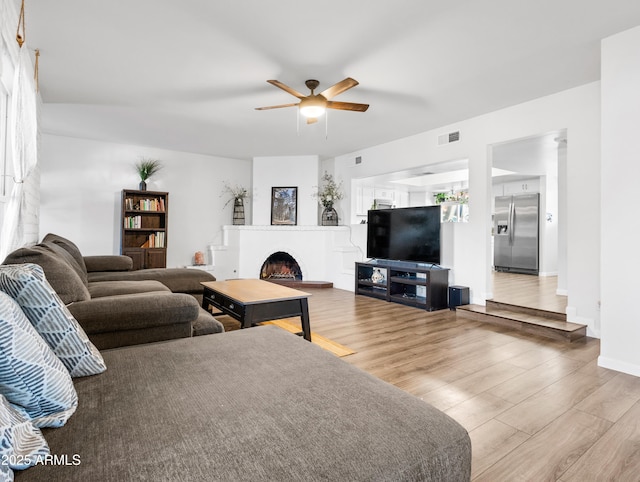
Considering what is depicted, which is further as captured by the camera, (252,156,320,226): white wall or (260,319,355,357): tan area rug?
(252,156,320,226): white wall

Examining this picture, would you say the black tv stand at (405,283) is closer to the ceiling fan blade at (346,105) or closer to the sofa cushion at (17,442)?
the ceiling fan blade at (346,105)

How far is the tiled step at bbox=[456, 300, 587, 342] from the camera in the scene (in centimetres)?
348

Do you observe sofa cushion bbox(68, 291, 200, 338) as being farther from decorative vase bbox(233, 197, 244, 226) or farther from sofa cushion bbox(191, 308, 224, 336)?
decorative vase bbox(233, 197, 244, 226)

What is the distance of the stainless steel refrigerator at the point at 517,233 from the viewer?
25.8 feet

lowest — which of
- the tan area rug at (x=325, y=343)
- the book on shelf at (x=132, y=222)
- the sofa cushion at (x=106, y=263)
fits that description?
the tan area rug at (x=325, y=343)

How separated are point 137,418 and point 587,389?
2.75 m

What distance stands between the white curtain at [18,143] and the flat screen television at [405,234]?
14.6 ft

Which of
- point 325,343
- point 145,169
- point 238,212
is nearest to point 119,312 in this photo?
point 325,343

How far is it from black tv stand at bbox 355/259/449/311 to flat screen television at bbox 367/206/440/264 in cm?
17

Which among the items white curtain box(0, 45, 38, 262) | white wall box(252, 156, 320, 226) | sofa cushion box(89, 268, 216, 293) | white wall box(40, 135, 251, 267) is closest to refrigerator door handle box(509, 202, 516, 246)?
white wall box(252, 156, 320, 226)

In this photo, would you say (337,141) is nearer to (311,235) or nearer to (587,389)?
(311,235)

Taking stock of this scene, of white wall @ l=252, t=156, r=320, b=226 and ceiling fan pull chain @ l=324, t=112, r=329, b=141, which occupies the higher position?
ceiling fan pull chain @ l=324, t=112, r=329, b=141

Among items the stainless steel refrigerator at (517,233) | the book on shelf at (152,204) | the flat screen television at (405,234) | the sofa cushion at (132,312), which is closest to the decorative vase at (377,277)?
the flat screen television at (405,234)

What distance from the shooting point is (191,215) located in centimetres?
697
